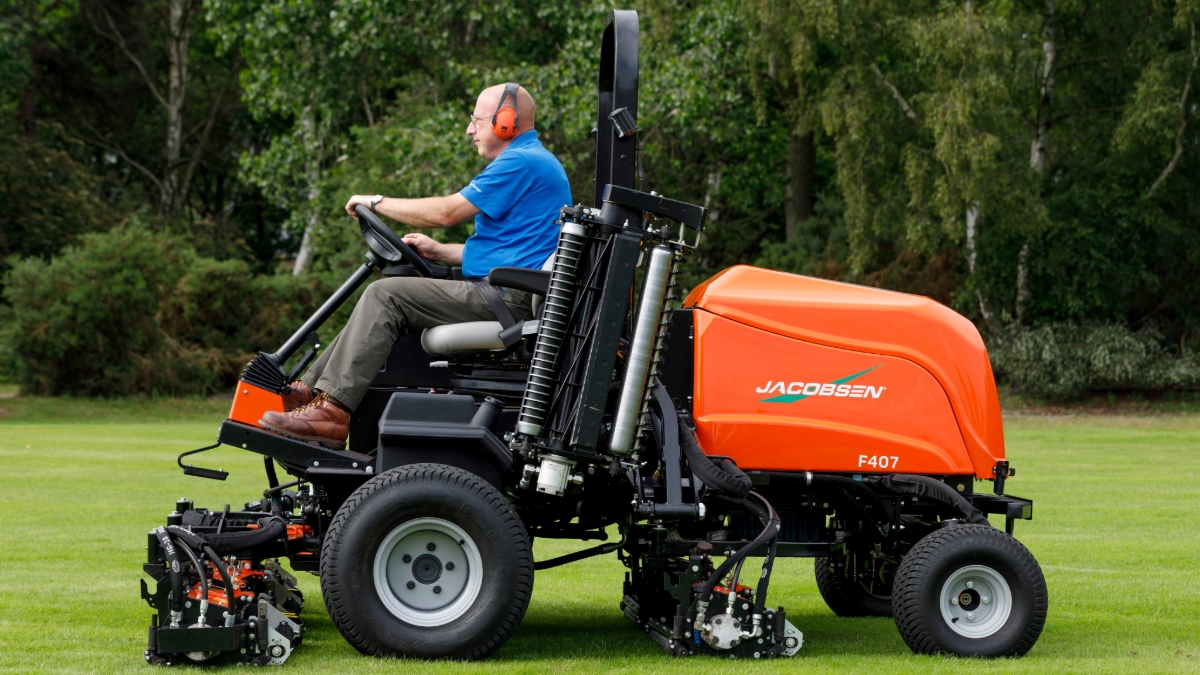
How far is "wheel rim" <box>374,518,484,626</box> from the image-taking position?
5773 mm

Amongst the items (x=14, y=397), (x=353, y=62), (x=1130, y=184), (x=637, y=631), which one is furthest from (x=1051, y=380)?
(x=637, y=631)

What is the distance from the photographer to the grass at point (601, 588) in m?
5.99

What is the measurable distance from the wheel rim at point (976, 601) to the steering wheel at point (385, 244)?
2.80 meters

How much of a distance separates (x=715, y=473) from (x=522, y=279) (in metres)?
1.19

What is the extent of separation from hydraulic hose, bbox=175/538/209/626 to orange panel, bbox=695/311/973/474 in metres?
2.21

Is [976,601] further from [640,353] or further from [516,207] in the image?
[516,207]

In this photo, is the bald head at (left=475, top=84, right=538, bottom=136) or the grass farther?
the bald head at (left=475, top=84, right=538, bottom=136)

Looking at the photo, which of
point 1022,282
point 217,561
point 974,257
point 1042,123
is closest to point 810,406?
point 217,561

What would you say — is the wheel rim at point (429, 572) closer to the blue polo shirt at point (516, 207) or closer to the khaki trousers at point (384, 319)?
the khaki trousers at point (384, 319)

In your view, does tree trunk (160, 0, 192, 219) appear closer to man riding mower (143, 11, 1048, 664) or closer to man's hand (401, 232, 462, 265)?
man's hand (401, 232, 462, 265)

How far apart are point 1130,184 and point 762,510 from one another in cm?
2805

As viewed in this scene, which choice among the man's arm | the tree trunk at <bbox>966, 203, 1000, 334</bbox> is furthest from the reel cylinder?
the tree trunk at <bbox>966, 203, 1000, 334</bbox>

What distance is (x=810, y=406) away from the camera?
6.23m

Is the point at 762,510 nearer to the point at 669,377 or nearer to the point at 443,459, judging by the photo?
the point at 669,377
